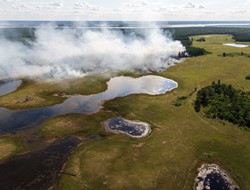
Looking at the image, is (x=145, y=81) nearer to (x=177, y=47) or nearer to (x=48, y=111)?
(x=48, y=111)

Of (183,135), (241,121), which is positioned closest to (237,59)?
(241,121)

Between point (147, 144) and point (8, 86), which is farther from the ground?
point (147, 144)

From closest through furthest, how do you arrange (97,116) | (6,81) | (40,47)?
(97,116) < (6,81) < (40,47)

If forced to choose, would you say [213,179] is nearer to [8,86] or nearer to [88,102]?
[88,102]

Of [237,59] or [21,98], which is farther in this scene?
[237,59]

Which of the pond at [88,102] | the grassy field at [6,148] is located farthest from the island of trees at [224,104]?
the grassy field at [6,148]

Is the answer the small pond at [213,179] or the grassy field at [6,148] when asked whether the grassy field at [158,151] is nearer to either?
the small pond at [213,179]

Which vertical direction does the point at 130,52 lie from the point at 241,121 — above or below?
below

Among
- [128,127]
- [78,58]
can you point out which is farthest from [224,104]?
[78,58]
